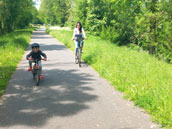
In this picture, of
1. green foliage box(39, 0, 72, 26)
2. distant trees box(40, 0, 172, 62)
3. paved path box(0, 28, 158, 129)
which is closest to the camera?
paved path box(0, 28, 158, 129)

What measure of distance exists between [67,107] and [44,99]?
814 millimetres

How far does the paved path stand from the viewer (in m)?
3.75

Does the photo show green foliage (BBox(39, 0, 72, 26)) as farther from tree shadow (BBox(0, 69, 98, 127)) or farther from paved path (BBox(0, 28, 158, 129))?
paved path (BBox(0, 28, 158, 129))

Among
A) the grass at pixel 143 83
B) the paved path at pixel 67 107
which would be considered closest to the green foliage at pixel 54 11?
the grass at pixel 143 83

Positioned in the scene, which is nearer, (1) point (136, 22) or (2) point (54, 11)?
(1) point (136, 22)

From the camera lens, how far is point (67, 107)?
Answer: 14.9 feet

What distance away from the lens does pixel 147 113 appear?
4184mm

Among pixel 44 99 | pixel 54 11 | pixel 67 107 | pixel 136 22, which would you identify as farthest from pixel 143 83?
pixel 54 11

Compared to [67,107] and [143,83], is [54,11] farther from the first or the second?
[67,107]

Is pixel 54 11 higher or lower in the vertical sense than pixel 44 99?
higher

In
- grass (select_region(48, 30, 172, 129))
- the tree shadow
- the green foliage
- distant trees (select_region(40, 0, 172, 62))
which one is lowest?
the tree shadow

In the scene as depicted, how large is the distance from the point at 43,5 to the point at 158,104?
90.8 meters

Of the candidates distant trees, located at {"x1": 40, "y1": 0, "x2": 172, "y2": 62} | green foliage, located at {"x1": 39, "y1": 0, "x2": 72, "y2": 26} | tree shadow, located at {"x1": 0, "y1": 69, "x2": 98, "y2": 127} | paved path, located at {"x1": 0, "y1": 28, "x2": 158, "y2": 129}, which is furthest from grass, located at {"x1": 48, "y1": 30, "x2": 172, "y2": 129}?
green foliage, located at {"x1": 39, "y1": 0, "x2": 72, "y2": 26}

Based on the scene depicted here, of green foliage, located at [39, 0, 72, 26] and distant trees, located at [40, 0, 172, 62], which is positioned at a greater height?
green foliage, located at [39, 0, 72, 26]
